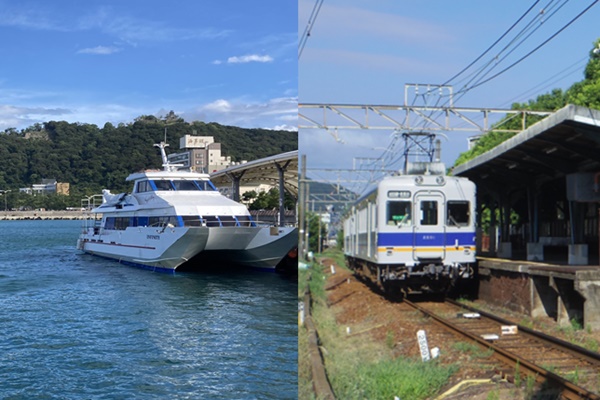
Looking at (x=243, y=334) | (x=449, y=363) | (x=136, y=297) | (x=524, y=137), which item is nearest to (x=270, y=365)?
(x=243, y=334)

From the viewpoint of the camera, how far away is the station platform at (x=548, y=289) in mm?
6285

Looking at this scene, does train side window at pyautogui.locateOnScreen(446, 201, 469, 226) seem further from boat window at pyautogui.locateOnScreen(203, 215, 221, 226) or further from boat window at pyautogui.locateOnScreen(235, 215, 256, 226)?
boat window at pyautogui.locateOnScreen(203, 215, 221, 226)

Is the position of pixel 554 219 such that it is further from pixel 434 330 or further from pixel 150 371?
pixel 150 371

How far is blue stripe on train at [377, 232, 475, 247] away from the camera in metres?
7.73

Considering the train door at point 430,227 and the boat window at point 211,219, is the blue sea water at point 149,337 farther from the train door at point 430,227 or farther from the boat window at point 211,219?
the train door at point 430,227

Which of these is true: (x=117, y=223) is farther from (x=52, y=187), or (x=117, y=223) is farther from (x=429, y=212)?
(x=52, y=187)

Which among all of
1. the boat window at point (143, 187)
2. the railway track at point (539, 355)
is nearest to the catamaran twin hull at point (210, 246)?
the boat window at point (143, 187)

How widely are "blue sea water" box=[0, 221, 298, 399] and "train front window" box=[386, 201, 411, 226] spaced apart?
191cm

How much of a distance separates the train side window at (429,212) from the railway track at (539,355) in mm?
990

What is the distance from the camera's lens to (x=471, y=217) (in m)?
7.75

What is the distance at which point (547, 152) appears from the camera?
19.7ft

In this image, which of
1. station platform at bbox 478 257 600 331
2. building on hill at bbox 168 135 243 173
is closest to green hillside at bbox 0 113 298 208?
building on hill at bbox 168 135 243 173

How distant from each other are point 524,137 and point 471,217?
2.95 m

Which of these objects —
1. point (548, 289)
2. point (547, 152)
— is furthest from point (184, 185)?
point (547, 152)
